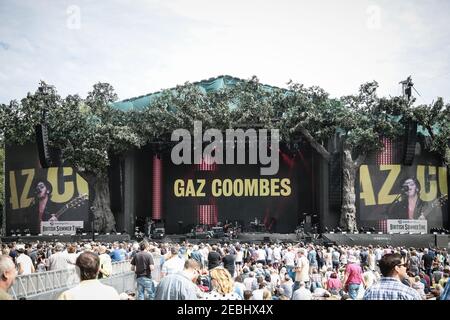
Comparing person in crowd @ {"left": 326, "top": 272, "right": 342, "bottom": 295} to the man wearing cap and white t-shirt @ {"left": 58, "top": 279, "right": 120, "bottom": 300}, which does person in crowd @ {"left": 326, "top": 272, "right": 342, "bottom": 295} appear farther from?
white t-shirt @ {"left": 58, "top": 279, "right": 120, "bottom": 300}

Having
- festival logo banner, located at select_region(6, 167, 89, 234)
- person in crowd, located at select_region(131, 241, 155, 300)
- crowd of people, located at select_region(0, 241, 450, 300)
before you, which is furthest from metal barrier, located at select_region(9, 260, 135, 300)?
festival logo banner, located at select_region(6, 167, 89, 234)

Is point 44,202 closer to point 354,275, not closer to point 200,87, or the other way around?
point 200,87

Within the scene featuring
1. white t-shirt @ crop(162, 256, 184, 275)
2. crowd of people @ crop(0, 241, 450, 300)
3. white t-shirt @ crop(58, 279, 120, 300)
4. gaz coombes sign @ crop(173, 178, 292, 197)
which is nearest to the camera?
white t-shirt @ crop(58, 279, 120, 300)

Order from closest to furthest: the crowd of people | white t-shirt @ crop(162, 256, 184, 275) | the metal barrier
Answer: the crowd of people, white t-shirt @ crop(162, 256, 184, 275), the metal barrier

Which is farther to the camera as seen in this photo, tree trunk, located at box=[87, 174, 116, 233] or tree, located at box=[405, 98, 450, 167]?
tree trunk, located at box=[87, 174, 116, 233]

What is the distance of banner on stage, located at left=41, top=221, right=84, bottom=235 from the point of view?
112 feet

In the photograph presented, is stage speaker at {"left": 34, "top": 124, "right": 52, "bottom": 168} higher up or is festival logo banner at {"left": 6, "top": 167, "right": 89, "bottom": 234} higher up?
stage speaker at {"left": 34, "top": 124, "right": 52, "bottom": 168}

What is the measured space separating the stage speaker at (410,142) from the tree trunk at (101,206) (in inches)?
638

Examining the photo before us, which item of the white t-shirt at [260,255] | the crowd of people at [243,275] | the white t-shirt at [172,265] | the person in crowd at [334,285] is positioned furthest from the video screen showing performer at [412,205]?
the white t-shirt at [172,265]

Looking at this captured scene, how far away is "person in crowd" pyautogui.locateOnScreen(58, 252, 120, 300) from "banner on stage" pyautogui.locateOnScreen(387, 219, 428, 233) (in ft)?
97.8

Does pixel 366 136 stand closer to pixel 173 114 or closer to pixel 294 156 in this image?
pixel 294 156

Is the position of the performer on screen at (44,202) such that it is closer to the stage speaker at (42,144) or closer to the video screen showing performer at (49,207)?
the video screen showing performer at (49,207)

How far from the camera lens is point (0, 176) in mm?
46969

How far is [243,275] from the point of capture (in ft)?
39.3
